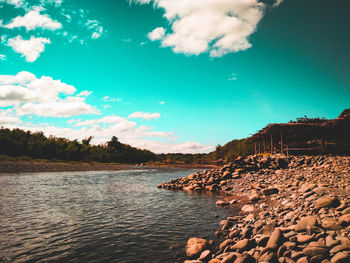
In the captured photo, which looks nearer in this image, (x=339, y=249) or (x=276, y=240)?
(x=339, y=249)

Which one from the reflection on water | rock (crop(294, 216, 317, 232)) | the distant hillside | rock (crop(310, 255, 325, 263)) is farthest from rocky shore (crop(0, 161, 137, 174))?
rock (crop(310, 255, 325, 263))

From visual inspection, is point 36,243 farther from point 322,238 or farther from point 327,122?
point 327,122

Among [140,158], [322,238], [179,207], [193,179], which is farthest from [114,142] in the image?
[322,238]

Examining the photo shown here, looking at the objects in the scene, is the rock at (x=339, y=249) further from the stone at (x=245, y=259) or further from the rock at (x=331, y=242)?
the stone at (x=245, y=259)

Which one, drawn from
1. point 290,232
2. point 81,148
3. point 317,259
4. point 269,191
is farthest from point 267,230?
point 81,148

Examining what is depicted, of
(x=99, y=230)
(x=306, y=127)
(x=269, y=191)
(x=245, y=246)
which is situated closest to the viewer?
(x=245, y=246)

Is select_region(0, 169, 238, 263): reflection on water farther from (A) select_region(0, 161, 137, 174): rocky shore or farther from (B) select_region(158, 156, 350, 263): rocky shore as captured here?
(A) select_region(0, 161, 137, 174): rocky shore

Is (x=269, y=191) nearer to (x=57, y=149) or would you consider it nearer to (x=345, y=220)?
(x=345, y=220)

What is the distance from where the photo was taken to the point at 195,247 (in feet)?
20.5

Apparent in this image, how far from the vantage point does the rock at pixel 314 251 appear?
14.1ft

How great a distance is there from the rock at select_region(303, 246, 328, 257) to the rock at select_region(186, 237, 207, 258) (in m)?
2.85

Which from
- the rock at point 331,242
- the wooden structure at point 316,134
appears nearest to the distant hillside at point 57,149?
the wooden structure at point 316,134

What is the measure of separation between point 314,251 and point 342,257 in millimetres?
543

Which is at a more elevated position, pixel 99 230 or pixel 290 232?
pixel 290 232
